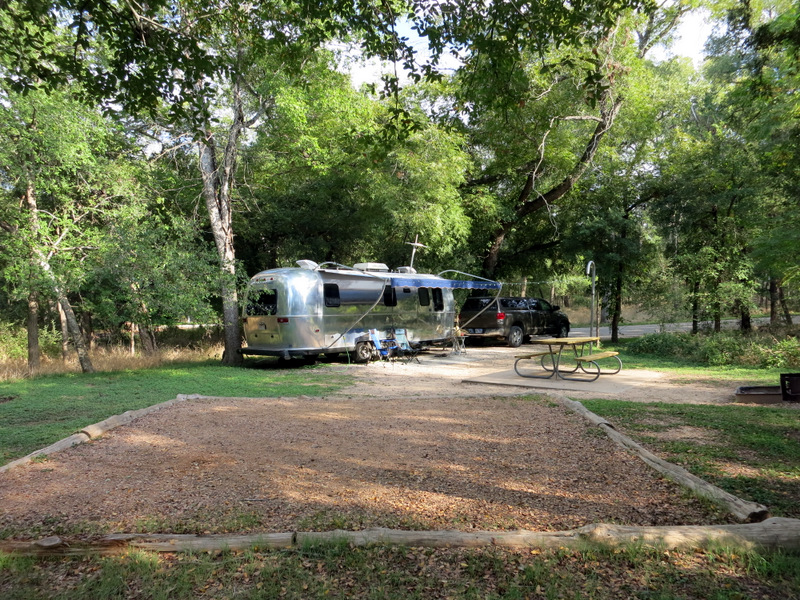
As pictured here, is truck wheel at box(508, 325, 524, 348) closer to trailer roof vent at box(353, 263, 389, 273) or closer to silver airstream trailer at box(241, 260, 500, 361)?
silver airstream trailer at box(241, 260, 500, 361)

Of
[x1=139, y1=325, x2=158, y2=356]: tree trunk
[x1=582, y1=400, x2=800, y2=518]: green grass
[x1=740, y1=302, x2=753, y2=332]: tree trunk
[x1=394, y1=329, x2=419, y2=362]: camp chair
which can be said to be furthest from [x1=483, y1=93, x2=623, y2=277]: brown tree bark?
[x1=139, y1=325, x2=158, y2=356]: tree trunk

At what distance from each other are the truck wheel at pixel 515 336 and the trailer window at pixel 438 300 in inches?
104

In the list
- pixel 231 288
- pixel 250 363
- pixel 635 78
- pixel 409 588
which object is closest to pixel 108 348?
pixel 250 363

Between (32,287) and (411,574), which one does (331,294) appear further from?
(411,574)

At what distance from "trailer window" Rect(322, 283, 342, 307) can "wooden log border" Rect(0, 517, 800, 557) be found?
10.9 metres

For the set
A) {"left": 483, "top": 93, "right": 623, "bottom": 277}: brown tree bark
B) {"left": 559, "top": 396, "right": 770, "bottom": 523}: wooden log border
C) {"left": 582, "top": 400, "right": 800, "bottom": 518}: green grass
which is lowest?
{"left": 582, "top": 400, "right": 800, "bottom": 518}: green grass

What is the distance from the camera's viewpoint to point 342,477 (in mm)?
4414

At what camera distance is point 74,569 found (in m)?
Result: 3.00

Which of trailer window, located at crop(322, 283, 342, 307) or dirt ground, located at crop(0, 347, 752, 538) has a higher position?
trailer window, located at crop(322, 283, 342, 307)

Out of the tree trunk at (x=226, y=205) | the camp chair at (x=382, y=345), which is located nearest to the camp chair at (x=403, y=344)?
the camp chair at (x=382, y=345)

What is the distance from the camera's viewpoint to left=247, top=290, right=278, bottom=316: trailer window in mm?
13516

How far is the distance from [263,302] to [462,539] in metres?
11.4

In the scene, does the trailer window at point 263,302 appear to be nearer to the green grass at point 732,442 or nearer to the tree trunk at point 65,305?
the tree trunk at point 65,305

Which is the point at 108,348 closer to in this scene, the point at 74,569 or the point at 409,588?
the point at 74,569
